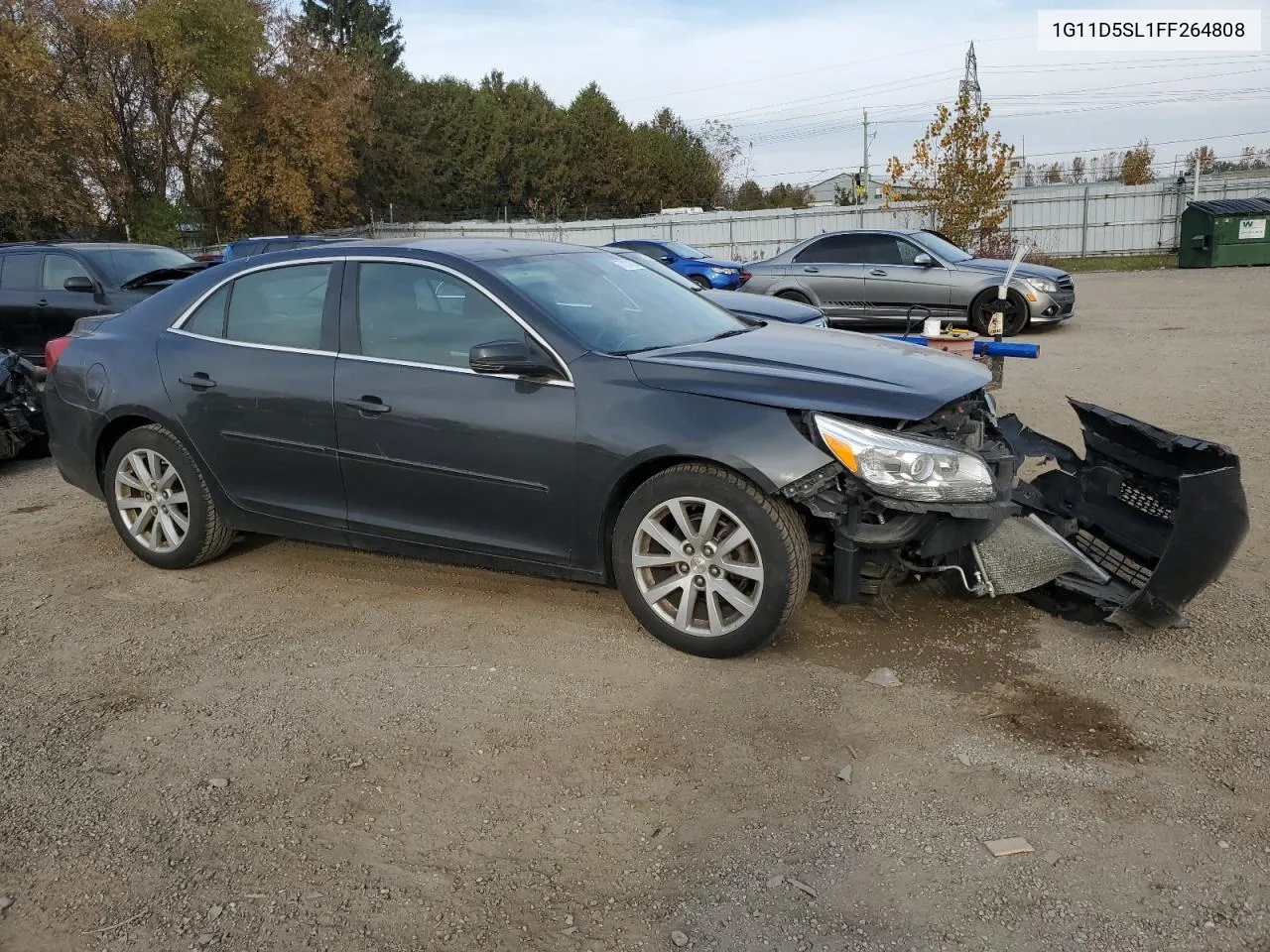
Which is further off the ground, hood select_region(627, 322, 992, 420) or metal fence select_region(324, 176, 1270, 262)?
metal fence select_region(324, 176, 1270, 262)

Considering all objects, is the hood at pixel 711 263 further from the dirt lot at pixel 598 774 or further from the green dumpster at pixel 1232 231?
the dirt lot at pixel 598 774

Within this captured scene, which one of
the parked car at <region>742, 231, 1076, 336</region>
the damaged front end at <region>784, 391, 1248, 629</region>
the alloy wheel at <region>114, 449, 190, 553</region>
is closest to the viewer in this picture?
the damaged front end at <region>784, 391, 1248, 629</region>

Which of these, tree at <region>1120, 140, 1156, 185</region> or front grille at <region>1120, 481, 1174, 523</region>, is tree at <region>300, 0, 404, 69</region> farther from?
front grille at <region>1120, 481, 1174, 523</region>

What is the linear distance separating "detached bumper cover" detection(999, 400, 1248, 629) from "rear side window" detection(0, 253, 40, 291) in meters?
10.0

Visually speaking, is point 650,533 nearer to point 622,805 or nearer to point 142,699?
point 622,805

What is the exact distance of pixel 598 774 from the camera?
131 inches

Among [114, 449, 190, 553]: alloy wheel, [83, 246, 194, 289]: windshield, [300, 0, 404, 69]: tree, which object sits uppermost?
[300, 0, 404, 69]: tree

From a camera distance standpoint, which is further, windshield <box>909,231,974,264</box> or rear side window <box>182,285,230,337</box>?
windshield <box>909,231,974,264</box>

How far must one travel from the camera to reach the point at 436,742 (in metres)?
3.57

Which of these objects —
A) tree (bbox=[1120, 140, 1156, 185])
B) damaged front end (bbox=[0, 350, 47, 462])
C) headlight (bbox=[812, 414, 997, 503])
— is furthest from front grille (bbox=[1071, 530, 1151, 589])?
tree (bbox=[1120, 140, 1156, 185])

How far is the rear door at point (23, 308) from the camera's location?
35.1 ft

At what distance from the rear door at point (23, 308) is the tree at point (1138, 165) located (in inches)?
1908

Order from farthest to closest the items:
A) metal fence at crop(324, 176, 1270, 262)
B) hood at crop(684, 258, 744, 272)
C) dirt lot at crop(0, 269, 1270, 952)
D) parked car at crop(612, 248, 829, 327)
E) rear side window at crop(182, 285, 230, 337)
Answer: metal fence at crop(324, 176, 1270, 262), hood at crop(684, 258, 744, 272), parked car at crop(612, 248, 829, 327), rear side window at crop(182, 285, 230, 337), dirt lot at crop(0, 269, 1270, 952)

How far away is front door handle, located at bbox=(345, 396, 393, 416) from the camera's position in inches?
179
